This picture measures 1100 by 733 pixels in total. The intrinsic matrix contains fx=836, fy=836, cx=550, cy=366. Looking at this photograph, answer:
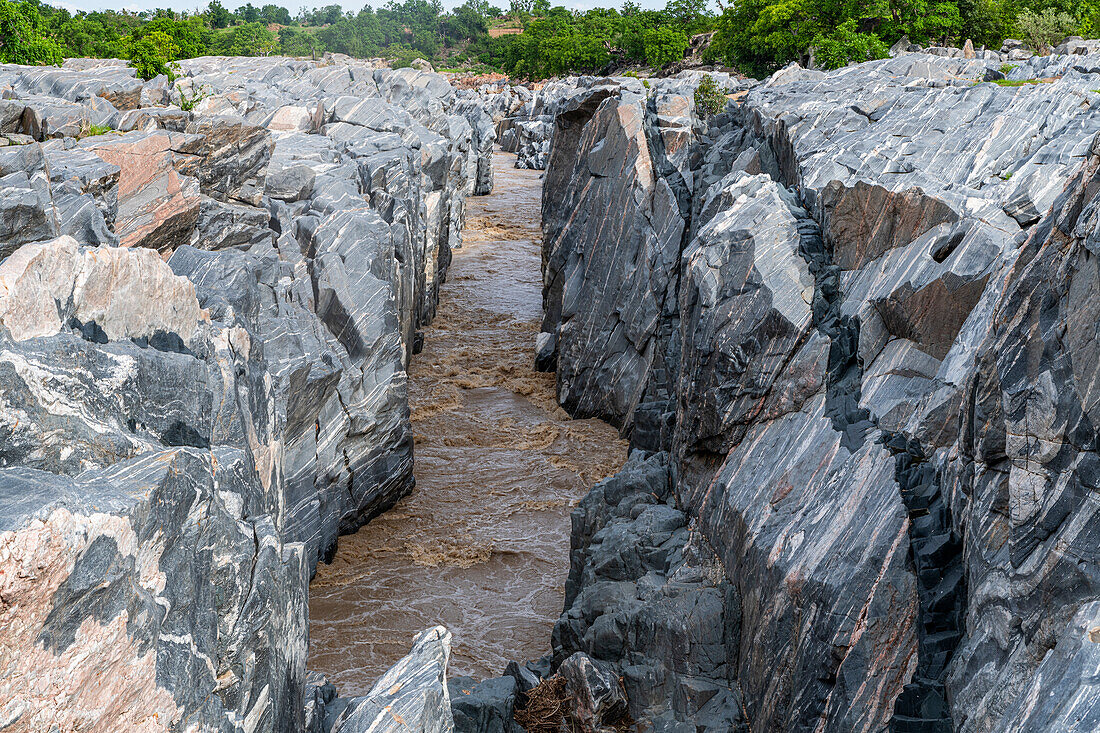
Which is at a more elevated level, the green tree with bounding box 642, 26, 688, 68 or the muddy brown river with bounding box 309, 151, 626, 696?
the green tree with bounding box 642, 26, 688, 68

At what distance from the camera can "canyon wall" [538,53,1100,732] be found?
750cm

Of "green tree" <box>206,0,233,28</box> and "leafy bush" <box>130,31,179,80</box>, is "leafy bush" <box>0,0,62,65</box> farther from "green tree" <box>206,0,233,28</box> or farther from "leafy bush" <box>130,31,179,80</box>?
"green tree" <box>206,0,233,28</box>

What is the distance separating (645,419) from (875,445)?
11065 millimetres

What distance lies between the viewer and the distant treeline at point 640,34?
39.9 meters

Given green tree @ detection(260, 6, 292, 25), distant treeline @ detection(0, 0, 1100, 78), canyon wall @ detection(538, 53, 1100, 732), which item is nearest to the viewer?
canyon wall @ detection(538, 53, 1100, 732)

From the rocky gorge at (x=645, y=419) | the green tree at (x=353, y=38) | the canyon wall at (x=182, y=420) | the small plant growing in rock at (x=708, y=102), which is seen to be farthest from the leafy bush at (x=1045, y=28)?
the green tree at (x=353, y=38)

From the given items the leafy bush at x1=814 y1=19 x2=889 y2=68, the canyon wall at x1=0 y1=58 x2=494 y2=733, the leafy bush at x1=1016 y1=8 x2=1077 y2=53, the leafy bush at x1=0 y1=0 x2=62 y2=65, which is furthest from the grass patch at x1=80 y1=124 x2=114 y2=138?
the leafy bush at x1=1016 y1=8 x2=1077 y2=53

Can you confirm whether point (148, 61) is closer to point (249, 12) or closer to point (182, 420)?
point (182, 420)

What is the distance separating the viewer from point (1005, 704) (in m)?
7.20

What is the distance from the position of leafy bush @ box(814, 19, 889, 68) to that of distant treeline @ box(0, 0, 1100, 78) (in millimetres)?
49

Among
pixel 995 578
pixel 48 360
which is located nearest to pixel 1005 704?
pixel 995 578

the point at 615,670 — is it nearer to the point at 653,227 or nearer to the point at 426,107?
the point at 653,227

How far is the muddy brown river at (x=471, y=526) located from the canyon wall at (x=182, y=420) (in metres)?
1.33

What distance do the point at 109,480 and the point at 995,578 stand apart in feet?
26.4
